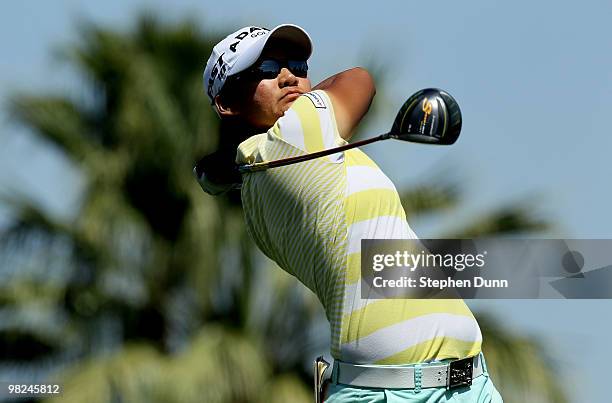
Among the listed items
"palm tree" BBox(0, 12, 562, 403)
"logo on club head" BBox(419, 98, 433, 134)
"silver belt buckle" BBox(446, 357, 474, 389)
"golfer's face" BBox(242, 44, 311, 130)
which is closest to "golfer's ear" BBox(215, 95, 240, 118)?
"golfer's face" BBox(242, 44, 311, 130)

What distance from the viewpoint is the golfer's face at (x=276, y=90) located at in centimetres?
406

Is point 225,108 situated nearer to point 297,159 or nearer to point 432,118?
point 297,159

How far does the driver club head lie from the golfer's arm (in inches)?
12.6

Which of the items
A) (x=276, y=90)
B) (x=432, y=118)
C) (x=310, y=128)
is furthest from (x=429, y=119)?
(x=276, y=90)

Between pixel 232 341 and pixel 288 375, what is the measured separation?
1.83ft

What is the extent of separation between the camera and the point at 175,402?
37.9 ft

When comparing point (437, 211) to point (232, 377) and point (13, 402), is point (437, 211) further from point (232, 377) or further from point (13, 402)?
point (13, 402)

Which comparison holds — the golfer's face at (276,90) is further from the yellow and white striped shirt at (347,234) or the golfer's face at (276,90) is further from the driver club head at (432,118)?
the driver club head at (432,118)

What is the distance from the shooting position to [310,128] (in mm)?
3812

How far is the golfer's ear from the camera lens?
416cm

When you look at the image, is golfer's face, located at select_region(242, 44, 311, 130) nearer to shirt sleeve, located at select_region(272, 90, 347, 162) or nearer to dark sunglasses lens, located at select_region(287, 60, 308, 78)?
dark sunglasses lens, located at select_region(287, 60, 308, 78)

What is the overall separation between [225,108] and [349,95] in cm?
41

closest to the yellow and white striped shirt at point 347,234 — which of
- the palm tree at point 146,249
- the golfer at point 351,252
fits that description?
the golfer at point 351,252

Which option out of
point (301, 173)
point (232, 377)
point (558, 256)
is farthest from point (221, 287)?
point (301, 173)
